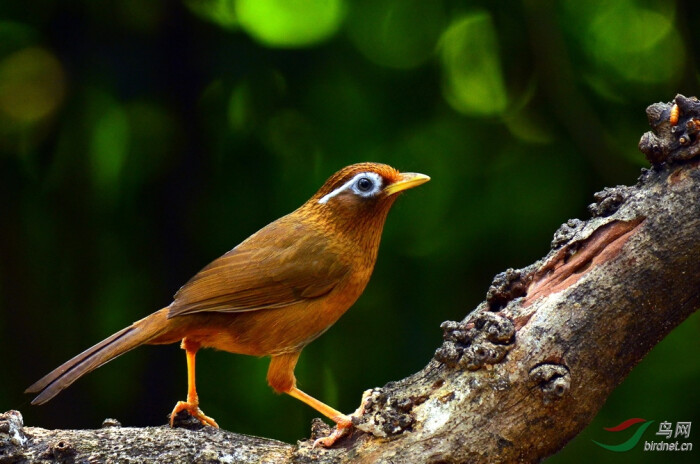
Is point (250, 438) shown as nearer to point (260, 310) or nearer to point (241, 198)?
point (260, 310)

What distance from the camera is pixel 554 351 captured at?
11.4ft

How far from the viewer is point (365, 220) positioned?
4.25 meters

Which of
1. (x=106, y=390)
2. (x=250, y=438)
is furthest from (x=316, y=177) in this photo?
(x=250, y=438)

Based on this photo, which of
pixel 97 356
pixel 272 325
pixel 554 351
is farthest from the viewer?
pixel 272 325

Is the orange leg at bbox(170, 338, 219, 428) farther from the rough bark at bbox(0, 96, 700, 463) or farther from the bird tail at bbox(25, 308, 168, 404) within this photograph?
the rough bark at bbox(0, 96, 700, 463)

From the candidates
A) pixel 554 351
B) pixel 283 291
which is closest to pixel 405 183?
pixel 283 291

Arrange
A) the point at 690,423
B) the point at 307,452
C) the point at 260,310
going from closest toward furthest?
1. the point at 307,452
2. the point at 260,310
3. the point at 690,423

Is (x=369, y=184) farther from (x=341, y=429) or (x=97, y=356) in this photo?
(x=97, y=356)

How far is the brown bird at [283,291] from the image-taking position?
159 inches

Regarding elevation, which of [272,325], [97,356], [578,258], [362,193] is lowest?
[97,356]

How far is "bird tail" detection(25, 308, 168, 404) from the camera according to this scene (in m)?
3.82

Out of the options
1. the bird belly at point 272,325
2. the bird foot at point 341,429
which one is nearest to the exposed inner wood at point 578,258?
the bird foot at point 341,429

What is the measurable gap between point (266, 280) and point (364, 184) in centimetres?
67

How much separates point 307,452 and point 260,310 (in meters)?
0.75
